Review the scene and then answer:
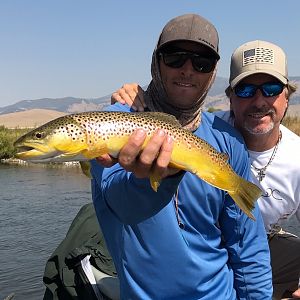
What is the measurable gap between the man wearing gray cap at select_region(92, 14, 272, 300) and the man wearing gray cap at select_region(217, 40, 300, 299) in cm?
63

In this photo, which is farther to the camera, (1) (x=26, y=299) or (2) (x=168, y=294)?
(1) (x=26, y=299)

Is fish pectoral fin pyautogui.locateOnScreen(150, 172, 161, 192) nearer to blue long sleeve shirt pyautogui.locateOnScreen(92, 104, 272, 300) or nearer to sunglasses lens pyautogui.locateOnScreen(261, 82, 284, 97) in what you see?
blue long sleeve shirt pyautogui.locateOnScreen(92, 104, 272, 300)

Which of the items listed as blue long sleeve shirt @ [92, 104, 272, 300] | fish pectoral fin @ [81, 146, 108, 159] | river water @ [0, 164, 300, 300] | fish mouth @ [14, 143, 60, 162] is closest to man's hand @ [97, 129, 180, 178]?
fish pectoral fin @ [81, 146, 108, 159]

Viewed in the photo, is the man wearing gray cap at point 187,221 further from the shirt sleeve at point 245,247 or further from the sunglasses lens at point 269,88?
the sunglasses lens at point 269,88

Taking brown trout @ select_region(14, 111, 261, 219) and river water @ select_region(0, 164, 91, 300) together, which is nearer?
brown trout @ select_region(14, 111, 261, 219)

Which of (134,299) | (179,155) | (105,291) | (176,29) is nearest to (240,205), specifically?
(179,155)

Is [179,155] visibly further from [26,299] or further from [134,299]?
[26,299]

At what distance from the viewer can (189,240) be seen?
10.1 ft

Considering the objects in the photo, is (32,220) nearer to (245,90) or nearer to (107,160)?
(245,90)

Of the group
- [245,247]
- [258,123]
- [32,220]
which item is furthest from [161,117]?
[32,220]

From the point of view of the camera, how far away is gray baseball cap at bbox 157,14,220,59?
10.4 ft

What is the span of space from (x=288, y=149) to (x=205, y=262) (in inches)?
63.4

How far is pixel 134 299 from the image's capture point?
10.1 ft

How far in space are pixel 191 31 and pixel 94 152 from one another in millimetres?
1149
